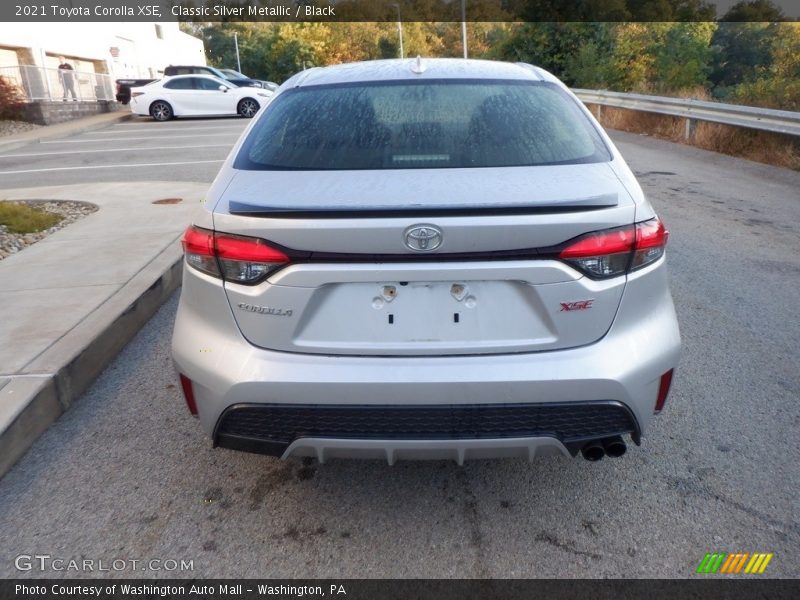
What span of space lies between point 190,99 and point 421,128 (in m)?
23.6

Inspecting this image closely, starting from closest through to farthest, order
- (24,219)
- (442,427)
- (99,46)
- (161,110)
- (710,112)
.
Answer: (442,427) < (24,219) < (710,112) < (161,110) < (99,46)

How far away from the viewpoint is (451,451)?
238 cm

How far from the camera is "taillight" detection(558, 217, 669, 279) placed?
2307 millimetres

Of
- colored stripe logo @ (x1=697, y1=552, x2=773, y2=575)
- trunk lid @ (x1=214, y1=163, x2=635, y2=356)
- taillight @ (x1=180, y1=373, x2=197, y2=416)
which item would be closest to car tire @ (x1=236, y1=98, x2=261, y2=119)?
taillight @ (x1=180, y1=373, x2=197, y2=416)

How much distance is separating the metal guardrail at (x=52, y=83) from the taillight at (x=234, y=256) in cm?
2462

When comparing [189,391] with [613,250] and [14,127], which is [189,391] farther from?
[14,127]

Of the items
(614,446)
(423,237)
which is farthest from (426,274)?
(614,446)

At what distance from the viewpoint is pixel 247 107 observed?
24094 millimetres

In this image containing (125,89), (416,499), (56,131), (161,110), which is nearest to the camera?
(416,499)

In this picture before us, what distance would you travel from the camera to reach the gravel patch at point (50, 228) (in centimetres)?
665

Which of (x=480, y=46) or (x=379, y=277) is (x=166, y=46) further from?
(x=379, y=277)

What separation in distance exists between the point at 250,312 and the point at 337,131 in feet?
3.17

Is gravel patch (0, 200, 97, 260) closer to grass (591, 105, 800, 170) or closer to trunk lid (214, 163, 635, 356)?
trunk lid (214, 163, 635, 356)

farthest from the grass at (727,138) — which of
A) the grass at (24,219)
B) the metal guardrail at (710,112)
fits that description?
the grass at (24,219)
